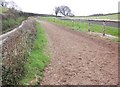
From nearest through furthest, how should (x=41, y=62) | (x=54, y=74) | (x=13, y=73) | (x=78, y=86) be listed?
(x=13, y=73) < (x=78, y=86) < (x=54, y=74) < (x=41, y=62)

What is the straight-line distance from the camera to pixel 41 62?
11102 mm

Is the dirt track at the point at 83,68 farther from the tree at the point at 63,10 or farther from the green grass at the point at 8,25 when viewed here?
the tree at the point at 63,10

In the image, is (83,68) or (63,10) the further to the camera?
(63,10)

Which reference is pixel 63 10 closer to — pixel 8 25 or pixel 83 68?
pixel 8 25

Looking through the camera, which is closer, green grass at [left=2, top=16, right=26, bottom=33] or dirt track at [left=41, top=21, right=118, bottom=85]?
dirt track at [left=41, top=21, right=118, bottom=85]

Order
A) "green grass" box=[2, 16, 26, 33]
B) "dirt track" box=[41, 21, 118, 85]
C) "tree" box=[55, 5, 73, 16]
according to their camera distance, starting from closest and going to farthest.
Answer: "dirt track" box=[41, 21, 118, 85], "green grass" box=[2, 16, 26, 33], "tree" box=[55, 5, 73, 16]

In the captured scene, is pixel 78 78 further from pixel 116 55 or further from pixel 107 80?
pixel 116 55

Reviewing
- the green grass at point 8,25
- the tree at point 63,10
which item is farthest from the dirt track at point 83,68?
the tree at point 63,10

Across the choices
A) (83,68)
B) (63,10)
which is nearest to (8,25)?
(83,68)

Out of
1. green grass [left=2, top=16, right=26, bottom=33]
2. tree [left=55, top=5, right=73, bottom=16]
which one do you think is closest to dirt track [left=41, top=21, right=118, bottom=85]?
green grass [left=2, top=16, right=26, bottom=33]

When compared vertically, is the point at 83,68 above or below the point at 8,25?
above

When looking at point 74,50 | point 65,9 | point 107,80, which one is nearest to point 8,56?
point 107,80

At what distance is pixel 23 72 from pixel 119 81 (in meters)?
2.76

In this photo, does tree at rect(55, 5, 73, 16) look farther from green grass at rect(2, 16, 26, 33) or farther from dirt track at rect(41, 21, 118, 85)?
dirt track at rect(41, 21, 118, 85)
